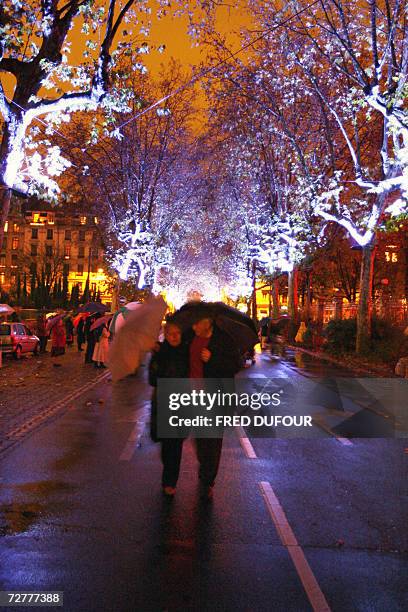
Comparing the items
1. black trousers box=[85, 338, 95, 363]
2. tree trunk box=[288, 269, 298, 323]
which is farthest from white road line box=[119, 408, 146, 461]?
tree trunk box=[288, 269, 298, 323]

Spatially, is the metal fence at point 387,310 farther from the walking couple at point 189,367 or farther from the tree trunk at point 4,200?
the walking couple at point 189,367

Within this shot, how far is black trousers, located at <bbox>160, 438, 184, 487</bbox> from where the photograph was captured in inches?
256

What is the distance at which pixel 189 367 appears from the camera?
21.6ft

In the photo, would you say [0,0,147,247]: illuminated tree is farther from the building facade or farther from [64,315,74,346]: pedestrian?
the building facade

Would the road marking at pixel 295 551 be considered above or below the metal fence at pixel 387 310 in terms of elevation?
below

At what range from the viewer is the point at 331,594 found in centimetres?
438

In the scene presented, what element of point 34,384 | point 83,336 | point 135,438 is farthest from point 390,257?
point 135,438

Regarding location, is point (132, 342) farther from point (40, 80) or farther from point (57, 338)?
point (57, 338)

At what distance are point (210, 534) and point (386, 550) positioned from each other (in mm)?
1555

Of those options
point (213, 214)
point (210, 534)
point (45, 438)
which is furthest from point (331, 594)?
point (213, 214)

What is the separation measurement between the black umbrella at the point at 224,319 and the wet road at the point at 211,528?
5.75 feet

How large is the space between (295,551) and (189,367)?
2224 millimetres

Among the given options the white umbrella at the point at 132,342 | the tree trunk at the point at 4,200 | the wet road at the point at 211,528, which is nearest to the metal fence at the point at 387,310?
the tree trunk at the point at 4,200

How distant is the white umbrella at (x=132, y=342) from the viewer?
251 inches
